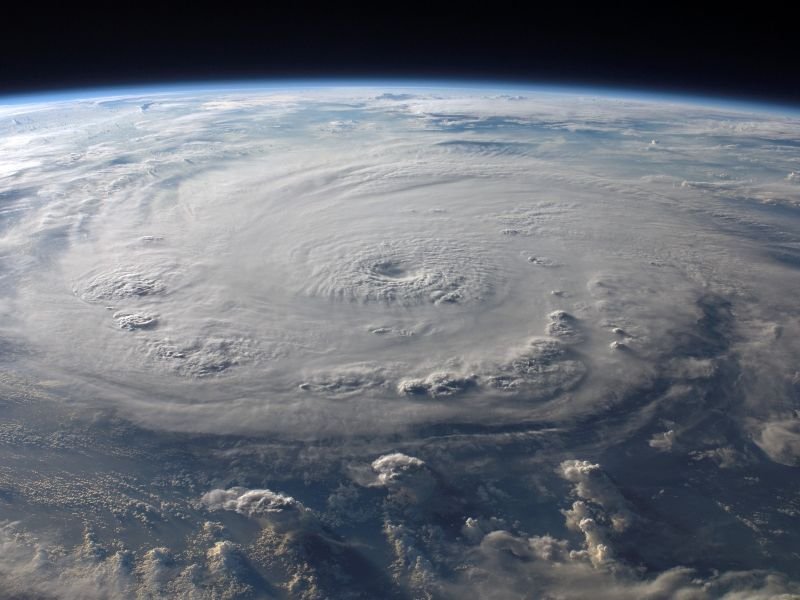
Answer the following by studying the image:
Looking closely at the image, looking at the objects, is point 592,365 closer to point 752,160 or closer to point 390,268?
point 390,268

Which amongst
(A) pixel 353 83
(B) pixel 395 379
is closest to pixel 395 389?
(B) pixel 395 379

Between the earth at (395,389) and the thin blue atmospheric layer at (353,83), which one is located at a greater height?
the thin blue atmospheric layer at (353,83)

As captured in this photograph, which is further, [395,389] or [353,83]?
[395,389]

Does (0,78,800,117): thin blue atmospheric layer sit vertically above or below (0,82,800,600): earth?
above

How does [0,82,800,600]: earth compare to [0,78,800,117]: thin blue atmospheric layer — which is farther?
[0,82,800,600]: earth

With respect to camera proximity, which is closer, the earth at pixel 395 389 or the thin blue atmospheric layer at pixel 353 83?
the thin blue atmospheric layer at pixel 353 83

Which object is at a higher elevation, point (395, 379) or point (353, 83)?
point (353, 83)

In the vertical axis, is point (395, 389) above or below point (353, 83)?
below

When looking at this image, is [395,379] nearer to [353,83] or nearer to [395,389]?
[395,389]
